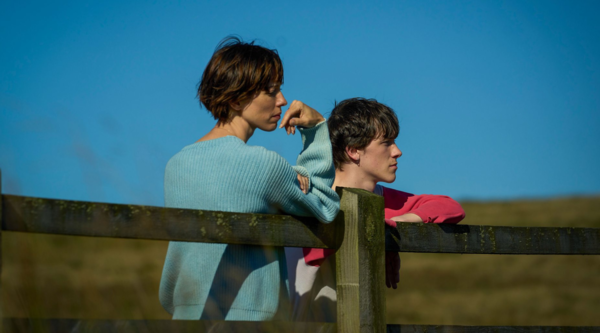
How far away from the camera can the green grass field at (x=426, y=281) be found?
1935 millimetres

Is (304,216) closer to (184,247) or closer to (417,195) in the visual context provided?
(184,247)

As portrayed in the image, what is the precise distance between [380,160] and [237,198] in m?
1.61

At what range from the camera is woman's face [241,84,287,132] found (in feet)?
10.1

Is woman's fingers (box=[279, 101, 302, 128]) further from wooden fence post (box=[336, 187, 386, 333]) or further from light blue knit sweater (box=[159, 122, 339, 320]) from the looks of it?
wooden fence post (box=[336, 187, 386, 333])

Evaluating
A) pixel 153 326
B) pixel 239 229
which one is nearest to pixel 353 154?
pixel 239 229

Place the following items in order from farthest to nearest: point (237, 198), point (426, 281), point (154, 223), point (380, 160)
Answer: point (426, 281)
point (380, 160)
point (237, 198)
point (154, 223)

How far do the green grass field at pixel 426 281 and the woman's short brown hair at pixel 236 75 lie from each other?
30.2 inches

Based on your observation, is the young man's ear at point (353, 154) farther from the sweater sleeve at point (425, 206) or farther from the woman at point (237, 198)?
the woman at point (237, 198)

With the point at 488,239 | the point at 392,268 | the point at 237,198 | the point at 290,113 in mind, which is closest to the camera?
the point at 237,198

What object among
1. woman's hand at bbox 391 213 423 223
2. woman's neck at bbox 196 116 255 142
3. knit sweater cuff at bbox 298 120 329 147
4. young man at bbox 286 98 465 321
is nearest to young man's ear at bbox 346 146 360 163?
young man at bbox 286 98 465 321

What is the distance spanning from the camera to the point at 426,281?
2022cm

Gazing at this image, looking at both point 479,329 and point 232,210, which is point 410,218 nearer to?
point 479,329

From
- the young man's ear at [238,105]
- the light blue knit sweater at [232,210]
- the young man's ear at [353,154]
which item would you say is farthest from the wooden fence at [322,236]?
the young man's ear at [353,154]

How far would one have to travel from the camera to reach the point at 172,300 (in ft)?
9.39
